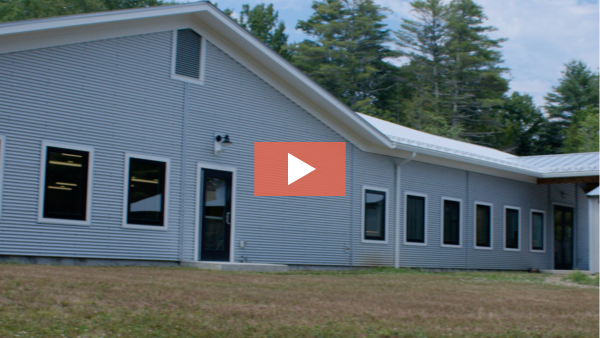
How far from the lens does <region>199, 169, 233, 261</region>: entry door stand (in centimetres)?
1298

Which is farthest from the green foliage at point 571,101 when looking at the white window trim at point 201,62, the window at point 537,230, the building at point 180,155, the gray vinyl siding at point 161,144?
the white window trim at point 201,62

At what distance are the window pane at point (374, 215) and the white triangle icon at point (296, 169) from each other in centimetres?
204

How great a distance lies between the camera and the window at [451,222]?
18.6 metres

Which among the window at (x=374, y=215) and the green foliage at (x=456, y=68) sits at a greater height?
the green foliage at (x=456, y=68)

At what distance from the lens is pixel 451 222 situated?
18.9 m

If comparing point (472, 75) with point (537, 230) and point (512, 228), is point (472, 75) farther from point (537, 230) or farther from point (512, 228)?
point (512, 228)

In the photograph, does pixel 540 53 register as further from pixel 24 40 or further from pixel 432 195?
pixel 24 40

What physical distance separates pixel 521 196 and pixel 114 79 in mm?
14481

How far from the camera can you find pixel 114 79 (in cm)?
1174

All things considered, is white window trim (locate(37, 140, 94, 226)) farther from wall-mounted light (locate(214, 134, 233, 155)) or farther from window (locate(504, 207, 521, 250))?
window (locate(504, 207, 521, 250))

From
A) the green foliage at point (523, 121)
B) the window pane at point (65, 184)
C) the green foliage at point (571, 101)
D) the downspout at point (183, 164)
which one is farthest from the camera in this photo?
the green foliage at point (523, 121)

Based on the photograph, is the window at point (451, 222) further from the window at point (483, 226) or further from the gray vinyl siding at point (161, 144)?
the gray vinyl siding at point (161, 144)

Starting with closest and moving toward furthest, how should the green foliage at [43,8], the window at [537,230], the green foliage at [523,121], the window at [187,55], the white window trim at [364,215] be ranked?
the window at [187,55], the white window trim at [364,215], the window at [537,230], the green foliage at [43,8], the green foliage at [523,121]

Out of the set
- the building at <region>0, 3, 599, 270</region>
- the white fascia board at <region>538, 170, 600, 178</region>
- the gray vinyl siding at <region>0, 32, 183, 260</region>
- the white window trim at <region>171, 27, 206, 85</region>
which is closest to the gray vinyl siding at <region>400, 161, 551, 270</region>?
the building at <region>0, 3, 599, 270</region>
